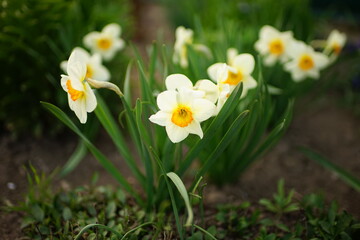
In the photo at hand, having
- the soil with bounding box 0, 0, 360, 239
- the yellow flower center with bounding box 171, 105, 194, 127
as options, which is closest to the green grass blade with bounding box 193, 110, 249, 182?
the yellow flower center with bounding box 171, 105, 194, 127

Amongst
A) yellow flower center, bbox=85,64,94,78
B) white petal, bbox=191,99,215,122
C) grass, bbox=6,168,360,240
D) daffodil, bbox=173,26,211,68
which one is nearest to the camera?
white petal, bbox=191,99,215,122

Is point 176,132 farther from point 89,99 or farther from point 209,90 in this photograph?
point 89,99

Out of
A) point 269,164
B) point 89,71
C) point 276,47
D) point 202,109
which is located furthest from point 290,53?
point 89,71

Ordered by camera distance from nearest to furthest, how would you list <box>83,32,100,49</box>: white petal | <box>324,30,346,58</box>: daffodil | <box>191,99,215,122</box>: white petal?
<box>191,99,215,122</box>: white petal → <box>83,32,100,49</box>: white petal → <box>324,30,346,58</box>: daffodil

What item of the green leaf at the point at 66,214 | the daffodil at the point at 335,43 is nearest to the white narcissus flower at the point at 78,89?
the green leaf at the point at 66,214

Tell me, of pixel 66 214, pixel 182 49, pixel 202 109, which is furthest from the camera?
pixel 182 49

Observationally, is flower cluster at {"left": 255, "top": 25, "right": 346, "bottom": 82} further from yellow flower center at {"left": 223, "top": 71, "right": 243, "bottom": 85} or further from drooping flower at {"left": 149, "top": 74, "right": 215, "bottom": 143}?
drooping flower at {"left": 149, "top": 74, "right": 215, "bottom": 143}
